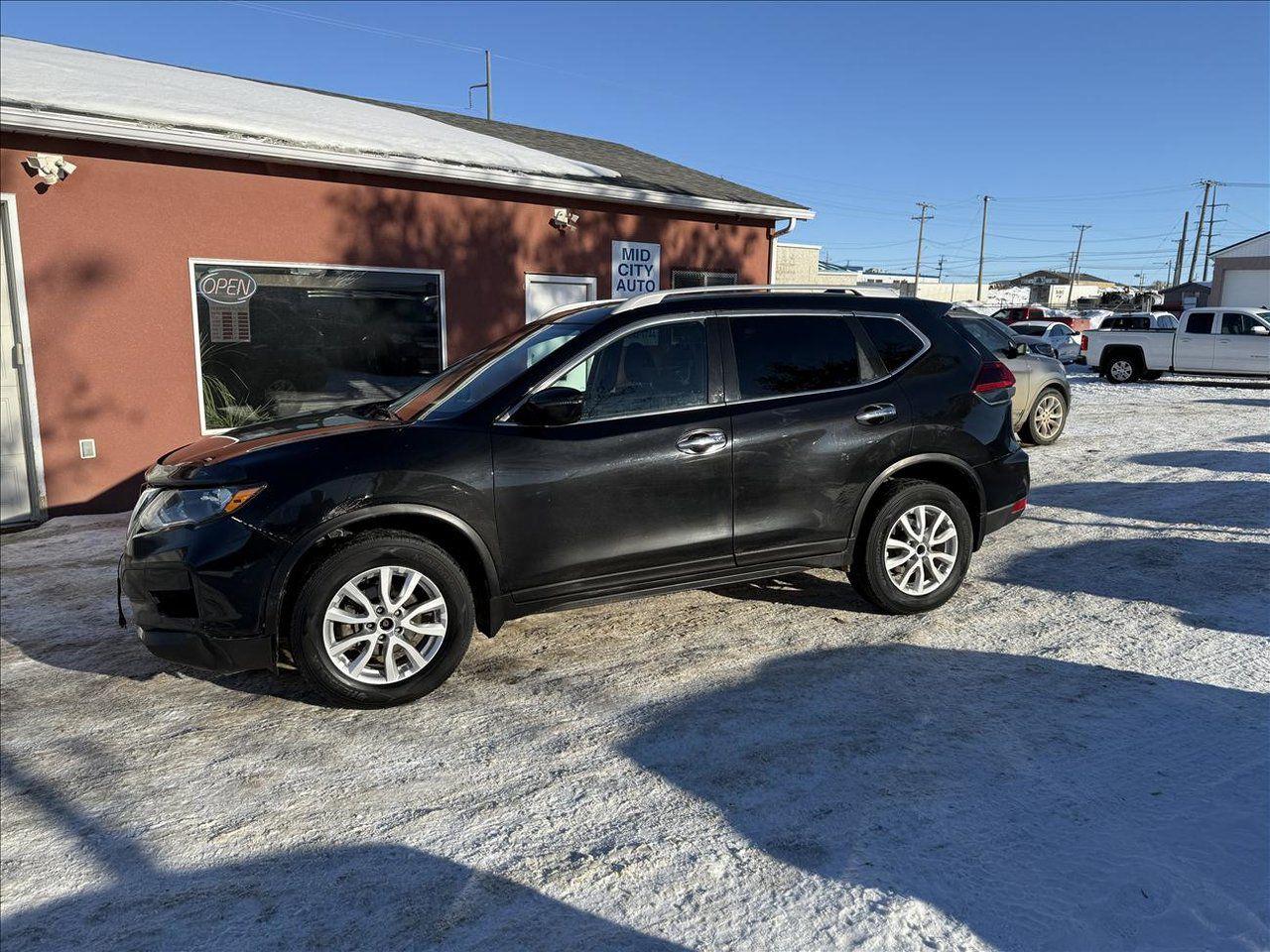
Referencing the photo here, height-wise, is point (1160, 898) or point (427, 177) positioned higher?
point (427, 177)

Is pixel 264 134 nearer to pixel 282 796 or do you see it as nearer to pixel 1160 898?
pixel 282 796

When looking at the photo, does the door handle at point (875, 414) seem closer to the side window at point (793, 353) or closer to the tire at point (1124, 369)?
the side window at point (793, 353)

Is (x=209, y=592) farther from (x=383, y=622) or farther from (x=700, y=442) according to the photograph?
(x=700, y=442)

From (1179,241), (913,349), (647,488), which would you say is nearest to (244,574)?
(647,488)

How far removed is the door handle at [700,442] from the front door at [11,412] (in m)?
6.75

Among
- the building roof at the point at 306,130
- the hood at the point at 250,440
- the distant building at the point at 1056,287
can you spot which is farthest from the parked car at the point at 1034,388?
the distant building at the point at 1056,287

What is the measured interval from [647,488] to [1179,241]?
87.2m

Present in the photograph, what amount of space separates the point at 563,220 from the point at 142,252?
492 cm

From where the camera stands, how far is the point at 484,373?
483 cm

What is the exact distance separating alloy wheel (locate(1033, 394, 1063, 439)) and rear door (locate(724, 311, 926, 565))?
6.63 meters

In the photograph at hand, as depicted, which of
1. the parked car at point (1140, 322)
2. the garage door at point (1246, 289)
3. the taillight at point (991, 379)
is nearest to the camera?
the taillight at point (991, 379)

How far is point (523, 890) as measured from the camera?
281cm

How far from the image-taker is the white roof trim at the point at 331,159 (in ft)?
25.6

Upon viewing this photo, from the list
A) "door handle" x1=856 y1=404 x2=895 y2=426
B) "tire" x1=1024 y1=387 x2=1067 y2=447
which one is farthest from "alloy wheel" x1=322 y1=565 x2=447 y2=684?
"tire" x1=1024 y1=387 x2=1067 y2=447
